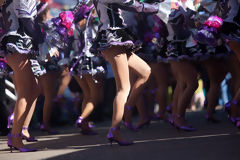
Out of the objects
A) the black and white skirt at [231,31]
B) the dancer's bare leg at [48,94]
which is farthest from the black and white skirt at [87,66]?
the black and white skirt at [231,31]

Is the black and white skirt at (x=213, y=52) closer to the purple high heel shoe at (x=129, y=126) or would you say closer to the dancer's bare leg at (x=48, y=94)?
the purple high heel shoe at (x=129, y=126)

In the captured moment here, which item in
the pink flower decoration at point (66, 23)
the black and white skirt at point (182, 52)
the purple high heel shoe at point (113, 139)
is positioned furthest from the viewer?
the black and white skirt at point (182, 52)

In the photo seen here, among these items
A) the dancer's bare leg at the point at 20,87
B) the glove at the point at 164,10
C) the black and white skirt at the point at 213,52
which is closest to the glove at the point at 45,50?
the dancer's bare leg at the point at 20,87

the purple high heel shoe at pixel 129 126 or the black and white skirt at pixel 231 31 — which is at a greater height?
the black and white skirt at pixel 231 31

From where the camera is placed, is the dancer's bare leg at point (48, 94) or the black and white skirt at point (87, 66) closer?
the black and white skirt at point (87, 66)

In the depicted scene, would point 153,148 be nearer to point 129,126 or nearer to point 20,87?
point 20,87

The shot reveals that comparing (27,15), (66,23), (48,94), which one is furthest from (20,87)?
(48,94)

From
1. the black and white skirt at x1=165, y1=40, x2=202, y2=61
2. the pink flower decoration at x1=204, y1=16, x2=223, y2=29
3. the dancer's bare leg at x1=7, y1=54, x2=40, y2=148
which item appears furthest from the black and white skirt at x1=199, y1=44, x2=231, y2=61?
the dancer's bare leg at x1=7, y1=54, x2=40, y2=148

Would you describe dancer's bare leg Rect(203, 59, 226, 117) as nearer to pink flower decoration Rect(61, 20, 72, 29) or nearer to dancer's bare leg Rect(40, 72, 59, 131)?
pink flower decoration Rect(61, 20, 72, 29)

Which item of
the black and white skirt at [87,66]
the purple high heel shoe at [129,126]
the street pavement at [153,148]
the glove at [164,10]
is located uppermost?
the glove at [164,10]

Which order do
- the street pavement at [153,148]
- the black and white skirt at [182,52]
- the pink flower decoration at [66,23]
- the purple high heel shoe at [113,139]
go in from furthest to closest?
the black and white skirt at [182,52], the pink flower decoration at [66,23], the purple high heel shoe at [113,139], the street pavement at [153,148]

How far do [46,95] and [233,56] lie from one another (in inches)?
126

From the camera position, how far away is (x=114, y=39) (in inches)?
181

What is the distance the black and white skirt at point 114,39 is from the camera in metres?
4.59
